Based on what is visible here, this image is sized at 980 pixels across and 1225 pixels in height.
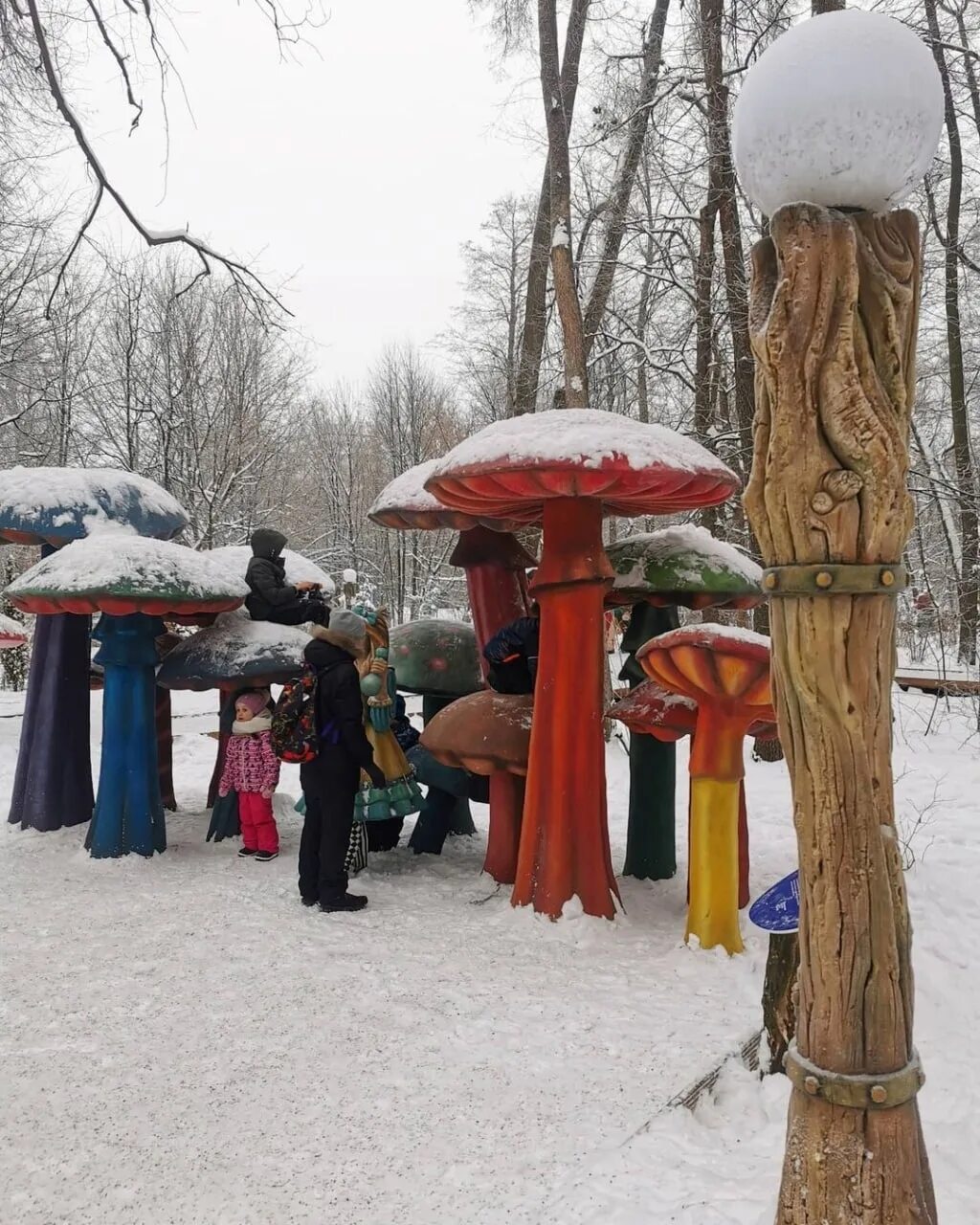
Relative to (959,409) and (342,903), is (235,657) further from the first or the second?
(959,409)

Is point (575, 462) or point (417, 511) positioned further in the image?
point (417, 511)

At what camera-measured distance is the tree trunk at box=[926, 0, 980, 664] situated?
376 inches

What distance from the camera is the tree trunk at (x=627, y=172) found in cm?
962

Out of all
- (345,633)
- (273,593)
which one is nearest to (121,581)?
(273,593)

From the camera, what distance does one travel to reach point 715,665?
396 centimetres

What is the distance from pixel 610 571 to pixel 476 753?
128cm

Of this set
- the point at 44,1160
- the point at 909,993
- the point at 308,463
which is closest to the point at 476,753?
the point at 44,1160

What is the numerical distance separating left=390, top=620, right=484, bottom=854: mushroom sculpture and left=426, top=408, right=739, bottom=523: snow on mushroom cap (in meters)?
1.75

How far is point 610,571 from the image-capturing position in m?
4.54

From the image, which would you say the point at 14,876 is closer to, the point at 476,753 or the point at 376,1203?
the point at 476,753

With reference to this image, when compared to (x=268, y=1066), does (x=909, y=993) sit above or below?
above

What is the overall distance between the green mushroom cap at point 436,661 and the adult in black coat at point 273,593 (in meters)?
0.80

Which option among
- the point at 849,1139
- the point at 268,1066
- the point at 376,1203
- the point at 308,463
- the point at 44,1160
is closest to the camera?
the point at 849,1139

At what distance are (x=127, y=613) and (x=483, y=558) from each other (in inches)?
91.0
